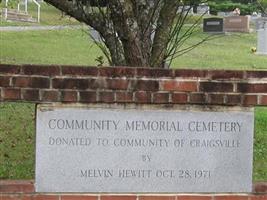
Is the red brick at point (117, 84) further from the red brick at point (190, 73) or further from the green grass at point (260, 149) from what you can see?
the green grass at point (260, 149)

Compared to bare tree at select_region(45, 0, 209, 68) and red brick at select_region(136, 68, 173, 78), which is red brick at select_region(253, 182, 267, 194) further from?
bare tree at select_region(45, 0, 209, 68)

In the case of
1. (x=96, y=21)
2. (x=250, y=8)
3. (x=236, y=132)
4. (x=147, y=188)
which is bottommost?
(x=147, y=188)

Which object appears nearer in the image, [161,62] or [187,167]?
[187,167]

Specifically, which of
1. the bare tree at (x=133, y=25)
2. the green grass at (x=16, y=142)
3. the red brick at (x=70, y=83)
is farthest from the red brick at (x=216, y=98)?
the green grass at (x=16, y=142)

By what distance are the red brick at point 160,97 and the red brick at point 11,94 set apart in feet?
3.62

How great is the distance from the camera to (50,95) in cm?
530

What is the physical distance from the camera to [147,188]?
539cm

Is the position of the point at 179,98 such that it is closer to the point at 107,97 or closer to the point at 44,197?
the point at 107,97

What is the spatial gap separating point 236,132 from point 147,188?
2.86 ft

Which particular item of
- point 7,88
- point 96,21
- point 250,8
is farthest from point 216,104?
point 250,8

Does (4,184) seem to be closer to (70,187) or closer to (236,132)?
(70,187)

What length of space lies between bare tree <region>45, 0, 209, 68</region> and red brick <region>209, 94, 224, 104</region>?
1879 mm

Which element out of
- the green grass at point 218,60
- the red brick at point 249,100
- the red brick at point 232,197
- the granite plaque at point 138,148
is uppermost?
the green grass at point 218,60

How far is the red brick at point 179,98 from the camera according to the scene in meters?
5.36
